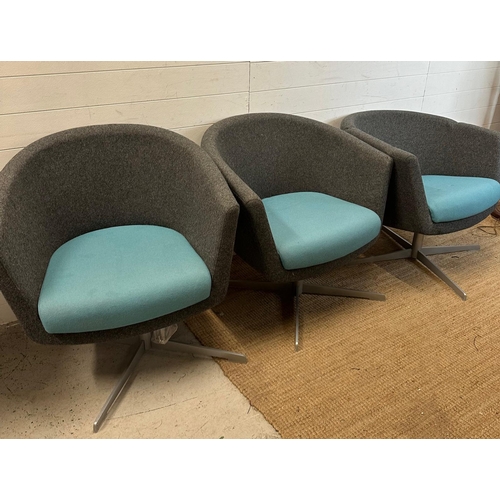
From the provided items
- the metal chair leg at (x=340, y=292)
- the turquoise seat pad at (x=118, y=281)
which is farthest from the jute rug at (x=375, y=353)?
the turquoise seat pad at (x=118, y=281)

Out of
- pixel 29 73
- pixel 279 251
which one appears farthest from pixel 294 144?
pixel 29 73

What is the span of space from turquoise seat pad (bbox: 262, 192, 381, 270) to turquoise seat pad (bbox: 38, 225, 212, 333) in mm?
352

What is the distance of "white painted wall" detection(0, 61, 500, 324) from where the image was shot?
1686 millimetres

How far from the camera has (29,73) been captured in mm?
1632

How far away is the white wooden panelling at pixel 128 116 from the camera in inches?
66.9

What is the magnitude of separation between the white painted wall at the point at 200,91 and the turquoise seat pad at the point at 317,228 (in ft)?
1.64

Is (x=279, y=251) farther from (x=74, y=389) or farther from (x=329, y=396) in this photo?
(x=74, y=389)

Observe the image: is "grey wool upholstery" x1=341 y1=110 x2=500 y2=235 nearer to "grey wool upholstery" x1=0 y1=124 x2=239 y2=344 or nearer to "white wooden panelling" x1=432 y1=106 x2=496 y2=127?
"white wooden panelling" x1=432 y1=106 x2=496 y2=127

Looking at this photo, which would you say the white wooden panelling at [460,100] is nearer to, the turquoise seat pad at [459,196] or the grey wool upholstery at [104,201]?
the turquoise seat pad at [459,196]

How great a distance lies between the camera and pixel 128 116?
1873 mm

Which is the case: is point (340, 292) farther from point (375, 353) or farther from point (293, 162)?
point (293, 162)

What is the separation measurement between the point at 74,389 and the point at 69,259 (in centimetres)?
48

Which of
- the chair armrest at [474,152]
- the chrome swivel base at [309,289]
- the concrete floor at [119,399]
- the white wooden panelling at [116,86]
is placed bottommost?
the concrete floor at [119,399]

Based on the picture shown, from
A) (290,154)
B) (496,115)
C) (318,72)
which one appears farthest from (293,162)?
(496,115)
